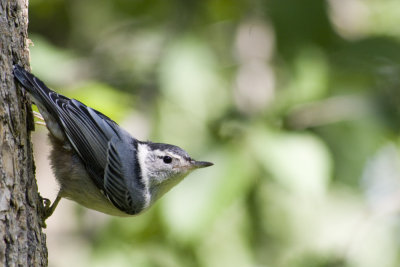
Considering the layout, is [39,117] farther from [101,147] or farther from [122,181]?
[122,181]

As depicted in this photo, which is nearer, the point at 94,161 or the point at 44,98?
the point at 44,98

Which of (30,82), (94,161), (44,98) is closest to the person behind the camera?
(30,82)

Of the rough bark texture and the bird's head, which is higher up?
the bird's head

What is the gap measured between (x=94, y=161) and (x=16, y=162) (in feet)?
2.65

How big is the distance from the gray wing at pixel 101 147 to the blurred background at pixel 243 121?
0.78ft

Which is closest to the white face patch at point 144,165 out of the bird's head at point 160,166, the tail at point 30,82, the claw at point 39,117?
the bird's head at point 160,166

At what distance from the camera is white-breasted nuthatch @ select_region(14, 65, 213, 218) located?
3229 millimetres

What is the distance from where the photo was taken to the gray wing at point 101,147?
125 inches

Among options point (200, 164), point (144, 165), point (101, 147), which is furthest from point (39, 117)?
point (200, 164)

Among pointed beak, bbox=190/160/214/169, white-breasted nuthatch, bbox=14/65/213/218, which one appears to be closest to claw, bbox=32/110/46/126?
white-breasted nuthatch, bbox=14/65/213/218

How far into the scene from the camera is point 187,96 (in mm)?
3846

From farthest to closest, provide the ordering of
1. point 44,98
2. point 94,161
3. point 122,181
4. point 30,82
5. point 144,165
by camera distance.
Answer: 1. point 144,165
2. point 122,181
3. point 94,161
4. point 44,98
5. point 30,82

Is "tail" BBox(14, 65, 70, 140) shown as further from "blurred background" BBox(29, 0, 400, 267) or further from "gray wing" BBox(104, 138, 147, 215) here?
"blurred background" BBox(29, 0, 400, 267)

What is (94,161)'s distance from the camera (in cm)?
336
